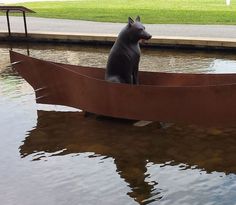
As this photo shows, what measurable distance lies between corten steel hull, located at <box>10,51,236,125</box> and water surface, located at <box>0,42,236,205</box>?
0.93 ft

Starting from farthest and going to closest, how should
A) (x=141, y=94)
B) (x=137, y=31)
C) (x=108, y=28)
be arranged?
(x=108, y=28) < (x=137, y=31) < (x=141, y=94)

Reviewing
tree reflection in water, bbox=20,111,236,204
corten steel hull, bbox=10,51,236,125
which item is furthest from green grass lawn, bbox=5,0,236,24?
tree reflection in water, bbox=20,111,236,204

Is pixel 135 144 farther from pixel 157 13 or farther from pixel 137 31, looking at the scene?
pixel 157 13

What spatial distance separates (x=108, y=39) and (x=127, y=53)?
20.0ft

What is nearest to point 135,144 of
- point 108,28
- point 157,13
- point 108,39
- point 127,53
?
point 127,53

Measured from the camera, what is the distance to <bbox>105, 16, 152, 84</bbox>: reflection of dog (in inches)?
297

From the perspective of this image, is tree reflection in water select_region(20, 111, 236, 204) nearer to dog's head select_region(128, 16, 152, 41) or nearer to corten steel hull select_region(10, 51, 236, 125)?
corten steel hull select_region(10, 51, 236, 125)

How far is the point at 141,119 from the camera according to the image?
7172mm

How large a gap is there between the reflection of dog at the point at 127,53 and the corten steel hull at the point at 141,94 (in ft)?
1.25

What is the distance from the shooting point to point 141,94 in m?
6.98

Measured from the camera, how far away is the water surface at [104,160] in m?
5.30

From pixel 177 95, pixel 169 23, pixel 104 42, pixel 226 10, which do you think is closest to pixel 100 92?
pixel 177 95

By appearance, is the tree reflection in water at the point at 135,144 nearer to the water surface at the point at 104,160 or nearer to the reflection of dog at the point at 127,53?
the water surface at the point at 104,160

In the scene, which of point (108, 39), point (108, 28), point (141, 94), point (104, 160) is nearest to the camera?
point (104, 160)
